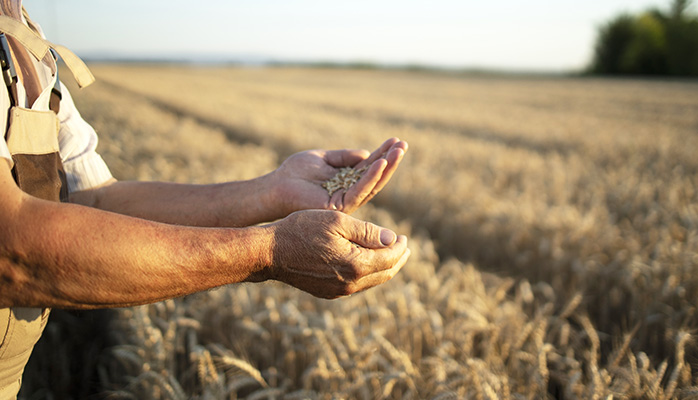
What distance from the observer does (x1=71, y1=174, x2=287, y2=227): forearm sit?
149 cm

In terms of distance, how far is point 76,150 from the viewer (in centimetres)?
140

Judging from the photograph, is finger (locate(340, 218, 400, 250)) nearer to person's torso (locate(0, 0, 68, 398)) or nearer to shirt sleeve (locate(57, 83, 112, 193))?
person's torso (locate(0, 0, 68, 398))

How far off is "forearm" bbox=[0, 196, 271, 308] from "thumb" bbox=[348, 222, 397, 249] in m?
0.26

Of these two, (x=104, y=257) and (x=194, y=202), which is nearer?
(x=104, y=257)

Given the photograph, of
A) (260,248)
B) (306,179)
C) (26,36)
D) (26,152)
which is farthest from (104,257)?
(306,179)

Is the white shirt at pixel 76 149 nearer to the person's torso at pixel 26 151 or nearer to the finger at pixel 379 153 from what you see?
the person's torso at pixel 26 151

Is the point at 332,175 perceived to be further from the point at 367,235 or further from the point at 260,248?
the point at 260,248

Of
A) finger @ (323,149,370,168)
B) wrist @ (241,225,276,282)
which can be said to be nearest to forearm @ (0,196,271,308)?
wrist @ (241,225,276,282)

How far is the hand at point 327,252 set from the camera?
3.61ft

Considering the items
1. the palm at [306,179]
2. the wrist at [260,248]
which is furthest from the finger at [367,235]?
the palm at [306,179]

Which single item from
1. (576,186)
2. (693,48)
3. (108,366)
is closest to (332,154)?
(108,366)

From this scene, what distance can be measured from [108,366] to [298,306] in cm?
102

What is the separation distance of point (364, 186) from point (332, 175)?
315 mm

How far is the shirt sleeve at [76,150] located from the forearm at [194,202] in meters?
0.05
